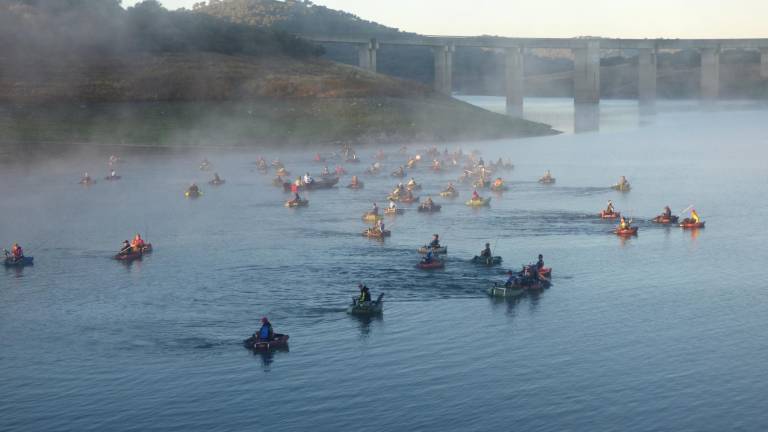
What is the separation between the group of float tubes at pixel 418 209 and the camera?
58.7 m

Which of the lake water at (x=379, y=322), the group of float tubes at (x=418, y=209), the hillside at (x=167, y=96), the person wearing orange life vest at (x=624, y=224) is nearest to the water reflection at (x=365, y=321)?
the lake water at (x=379, y=322)

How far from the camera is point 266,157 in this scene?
15138cm

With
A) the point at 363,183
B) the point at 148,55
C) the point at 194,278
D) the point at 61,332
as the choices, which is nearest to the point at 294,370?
the point at 61,332

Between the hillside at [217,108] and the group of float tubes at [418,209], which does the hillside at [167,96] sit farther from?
the group of float tubes at [418,209]

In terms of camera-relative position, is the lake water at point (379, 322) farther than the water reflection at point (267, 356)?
No

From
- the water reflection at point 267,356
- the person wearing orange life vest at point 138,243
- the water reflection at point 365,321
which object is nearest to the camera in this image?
the water reflection at point 267,356

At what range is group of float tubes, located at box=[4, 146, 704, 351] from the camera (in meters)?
58.7

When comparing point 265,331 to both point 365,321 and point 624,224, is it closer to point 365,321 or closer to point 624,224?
point 365,321

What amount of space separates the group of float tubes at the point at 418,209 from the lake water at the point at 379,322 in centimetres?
100

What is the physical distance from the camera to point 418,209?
320 ft

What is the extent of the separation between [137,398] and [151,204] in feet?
196

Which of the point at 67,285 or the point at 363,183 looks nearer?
the point at 67,285

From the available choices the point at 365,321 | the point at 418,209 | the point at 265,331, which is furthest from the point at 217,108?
the point at 265,331

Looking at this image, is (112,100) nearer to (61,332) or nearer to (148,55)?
(148,55)
